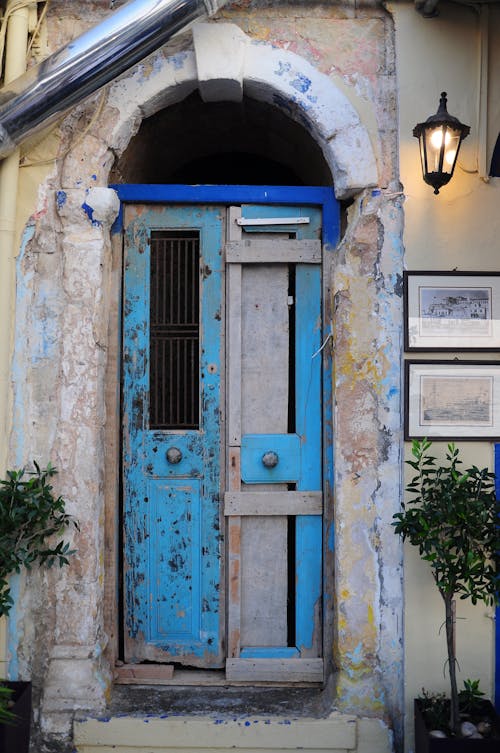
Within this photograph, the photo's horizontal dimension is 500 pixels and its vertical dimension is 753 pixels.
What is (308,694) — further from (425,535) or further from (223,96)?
(223,96)

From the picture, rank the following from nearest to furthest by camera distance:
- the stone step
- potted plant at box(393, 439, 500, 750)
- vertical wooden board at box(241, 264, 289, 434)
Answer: potted plant at box(393, 439, 500, 750) → the stone step → vertical wooden board at box(241, 264, 289, 434)

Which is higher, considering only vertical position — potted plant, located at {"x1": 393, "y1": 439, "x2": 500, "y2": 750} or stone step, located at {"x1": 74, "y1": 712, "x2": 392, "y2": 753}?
potted plant, located at {"x1": 393, "y1": 439, "x2": 500, "y2": 750}

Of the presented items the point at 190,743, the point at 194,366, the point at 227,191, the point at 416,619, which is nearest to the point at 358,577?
the point at 416,619

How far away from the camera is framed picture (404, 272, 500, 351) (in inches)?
139

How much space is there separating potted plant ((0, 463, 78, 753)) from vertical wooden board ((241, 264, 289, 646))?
3.36 feet

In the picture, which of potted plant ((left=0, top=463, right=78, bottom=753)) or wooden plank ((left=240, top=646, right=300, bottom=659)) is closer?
potted plant ((left=0, top=463, right=78, bottom=753))

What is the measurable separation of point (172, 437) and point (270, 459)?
1.85ft

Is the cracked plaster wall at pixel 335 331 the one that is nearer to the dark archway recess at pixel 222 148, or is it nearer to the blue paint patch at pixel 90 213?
the blue paint patch at pixel 90 213

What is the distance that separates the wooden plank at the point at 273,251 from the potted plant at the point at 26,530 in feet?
5.02

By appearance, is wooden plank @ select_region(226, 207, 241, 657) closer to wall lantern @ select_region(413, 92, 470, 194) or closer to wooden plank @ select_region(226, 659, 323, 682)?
wooden plank @ select_region(226, 659, 323, 682)

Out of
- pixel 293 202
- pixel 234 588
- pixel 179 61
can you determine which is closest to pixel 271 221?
pixel 293 202

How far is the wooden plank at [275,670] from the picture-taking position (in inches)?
149

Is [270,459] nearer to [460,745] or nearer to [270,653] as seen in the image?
[270,653]

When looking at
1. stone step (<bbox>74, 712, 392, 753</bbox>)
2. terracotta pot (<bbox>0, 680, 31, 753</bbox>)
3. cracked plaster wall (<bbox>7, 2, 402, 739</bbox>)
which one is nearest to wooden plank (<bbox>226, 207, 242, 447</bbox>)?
cracked plaster wall (<bbox>7, 2, 402, 739</bbox>)
